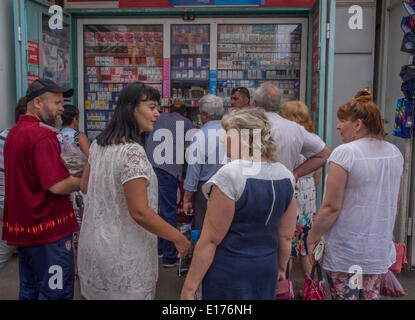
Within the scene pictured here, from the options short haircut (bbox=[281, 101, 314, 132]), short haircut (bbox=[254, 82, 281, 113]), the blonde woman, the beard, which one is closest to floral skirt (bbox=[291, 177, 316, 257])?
the blonde woman

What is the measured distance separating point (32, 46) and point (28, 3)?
0.47 metres

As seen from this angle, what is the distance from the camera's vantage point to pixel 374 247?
2326 millimetres

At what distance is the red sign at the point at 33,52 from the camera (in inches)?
179

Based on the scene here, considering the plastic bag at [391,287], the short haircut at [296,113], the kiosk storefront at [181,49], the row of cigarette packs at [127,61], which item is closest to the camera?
the plastic bag at [391,287]

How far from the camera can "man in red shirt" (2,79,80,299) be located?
2.20 meters

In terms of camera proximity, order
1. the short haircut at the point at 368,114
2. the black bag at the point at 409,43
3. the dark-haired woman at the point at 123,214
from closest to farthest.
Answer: the dark-haired woman at the point at 123,214
the short haircut at the point at 368,114
the black bag at the point at 409,43

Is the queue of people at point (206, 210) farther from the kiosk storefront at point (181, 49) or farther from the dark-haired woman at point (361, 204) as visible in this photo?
the kiosk storefront at point (181, 49)

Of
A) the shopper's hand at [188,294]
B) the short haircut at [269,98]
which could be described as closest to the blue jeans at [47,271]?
the shopper's hand at [188,294]

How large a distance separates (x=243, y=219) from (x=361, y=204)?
0.86 meters

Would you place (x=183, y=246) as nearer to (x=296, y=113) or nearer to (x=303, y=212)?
(x=303, y=212)

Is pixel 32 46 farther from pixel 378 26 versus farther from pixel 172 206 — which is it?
pixel 378 26

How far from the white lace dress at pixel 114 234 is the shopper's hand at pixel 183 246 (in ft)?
0.56

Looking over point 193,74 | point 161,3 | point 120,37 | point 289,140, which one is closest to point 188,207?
point 289,140
